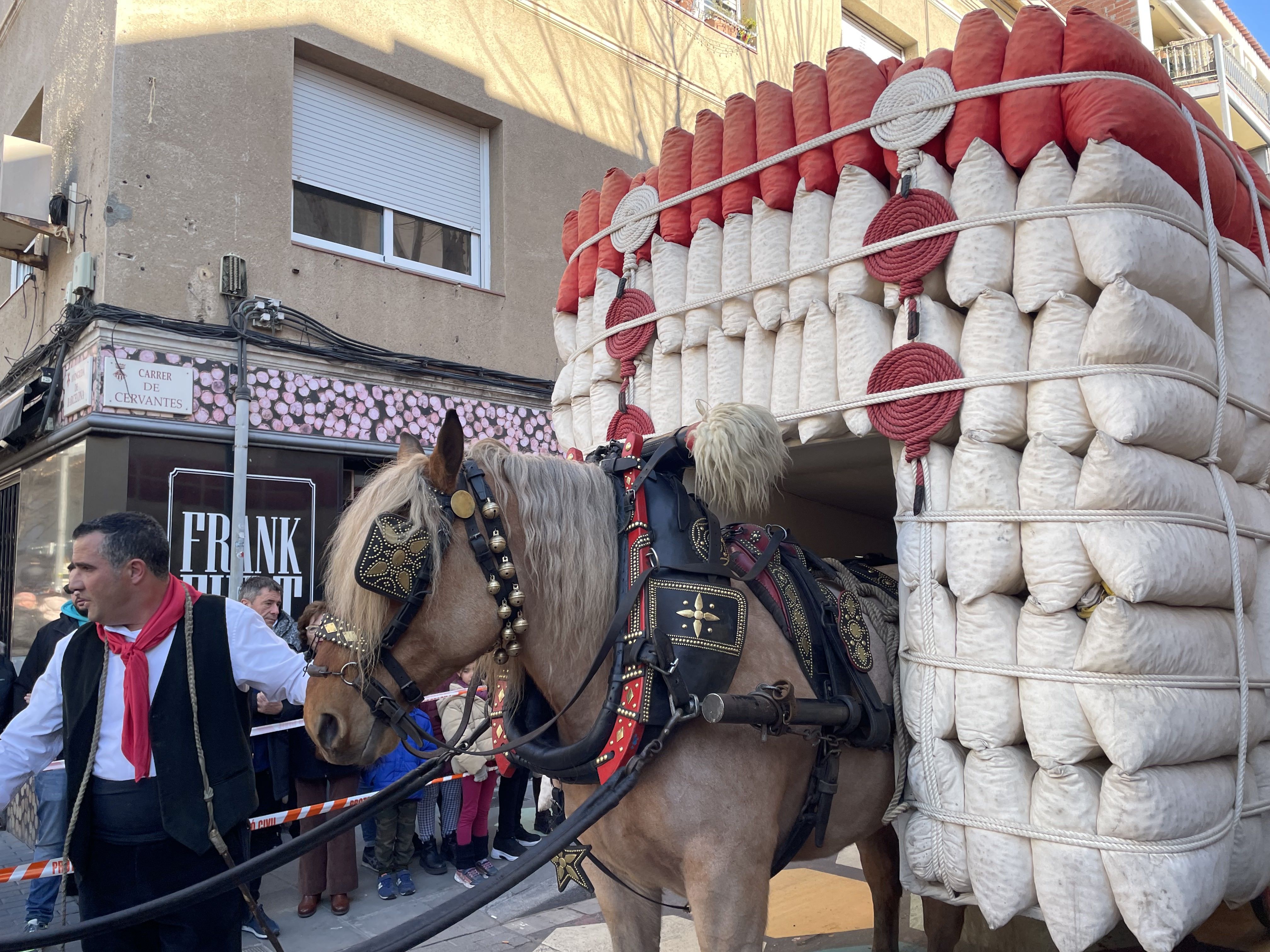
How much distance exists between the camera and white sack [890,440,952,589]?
96.5 inches

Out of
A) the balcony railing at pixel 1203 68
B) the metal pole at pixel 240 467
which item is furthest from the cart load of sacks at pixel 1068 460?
the balcony railing at pixel 1203 68

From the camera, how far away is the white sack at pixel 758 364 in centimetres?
291

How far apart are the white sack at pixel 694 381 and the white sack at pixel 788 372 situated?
0.28 metres

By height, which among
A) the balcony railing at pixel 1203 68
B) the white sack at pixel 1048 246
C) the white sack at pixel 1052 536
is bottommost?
the white sack at pixel 1052 536

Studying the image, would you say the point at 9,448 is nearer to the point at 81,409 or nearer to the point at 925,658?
the point at 81,409

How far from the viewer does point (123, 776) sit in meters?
2.47

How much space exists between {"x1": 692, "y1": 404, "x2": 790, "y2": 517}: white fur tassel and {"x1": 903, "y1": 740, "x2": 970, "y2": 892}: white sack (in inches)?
32.6

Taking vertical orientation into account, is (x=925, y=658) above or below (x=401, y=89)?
below

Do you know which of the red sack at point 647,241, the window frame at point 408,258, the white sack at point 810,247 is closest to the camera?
the white sack at point 810,247

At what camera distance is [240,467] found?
6.43 metres

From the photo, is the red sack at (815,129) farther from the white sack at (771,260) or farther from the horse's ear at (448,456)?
the horse's ear at (448,456)

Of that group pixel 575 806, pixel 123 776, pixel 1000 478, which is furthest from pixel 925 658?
pixel 123 776

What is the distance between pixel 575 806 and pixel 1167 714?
1.56 m

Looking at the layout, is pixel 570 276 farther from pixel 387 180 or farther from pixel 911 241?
pixel 387 180
